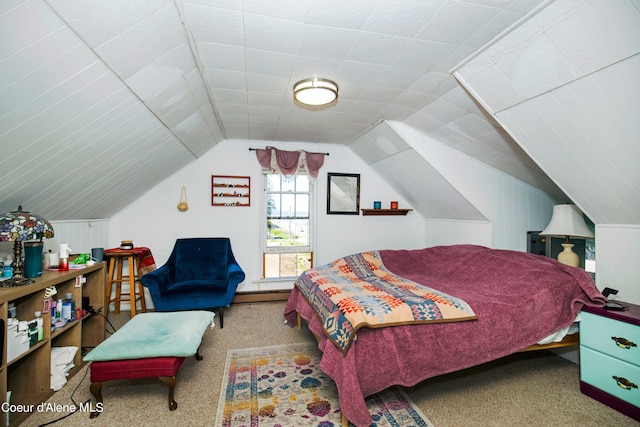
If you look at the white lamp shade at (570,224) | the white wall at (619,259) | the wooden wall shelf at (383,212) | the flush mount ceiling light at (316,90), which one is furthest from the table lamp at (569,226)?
the flush mount ceiling light at (316,90)

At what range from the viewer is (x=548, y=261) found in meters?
2.61

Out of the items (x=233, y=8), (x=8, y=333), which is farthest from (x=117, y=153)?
(x=233, y=8)

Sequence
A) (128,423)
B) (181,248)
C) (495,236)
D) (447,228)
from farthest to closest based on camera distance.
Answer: (447,228) < (181,248) < (495,236) < (128,423)

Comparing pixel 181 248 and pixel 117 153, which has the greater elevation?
pixel 117 153

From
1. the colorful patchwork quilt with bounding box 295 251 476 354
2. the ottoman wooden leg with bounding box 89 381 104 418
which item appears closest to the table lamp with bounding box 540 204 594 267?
the colorful patchwork quilt with bounding box 295 251 476 354

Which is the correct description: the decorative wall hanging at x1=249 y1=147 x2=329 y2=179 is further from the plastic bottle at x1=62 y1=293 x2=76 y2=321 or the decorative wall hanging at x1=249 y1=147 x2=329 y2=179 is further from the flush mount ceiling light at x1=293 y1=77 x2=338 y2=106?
the plastic bottle at x1=62 y1=293 x2=76 y2=321

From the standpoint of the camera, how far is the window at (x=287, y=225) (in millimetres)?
4656

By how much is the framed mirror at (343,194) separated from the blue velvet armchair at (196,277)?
5.34ft

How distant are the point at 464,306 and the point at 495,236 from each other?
1921 mm

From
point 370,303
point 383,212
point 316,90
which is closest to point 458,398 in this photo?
point 370,303

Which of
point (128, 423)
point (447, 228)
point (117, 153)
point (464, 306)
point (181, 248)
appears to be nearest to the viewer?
point (128, 423)

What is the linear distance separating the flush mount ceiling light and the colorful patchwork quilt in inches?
62.5

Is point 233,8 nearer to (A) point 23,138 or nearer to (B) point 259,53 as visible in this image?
(B) point 259,53

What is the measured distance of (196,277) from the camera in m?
3.93
